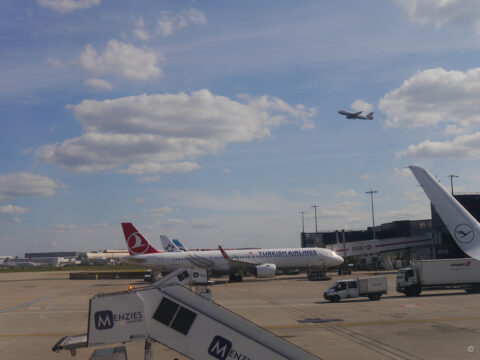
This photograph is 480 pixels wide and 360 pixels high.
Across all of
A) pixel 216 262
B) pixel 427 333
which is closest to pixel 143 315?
pixel 427 333

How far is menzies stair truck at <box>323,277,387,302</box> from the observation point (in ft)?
116

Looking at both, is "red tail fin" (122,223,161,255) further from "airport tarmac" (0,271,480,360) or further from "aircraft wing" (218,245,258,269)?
"airport tarmac" (0,271,480,360)

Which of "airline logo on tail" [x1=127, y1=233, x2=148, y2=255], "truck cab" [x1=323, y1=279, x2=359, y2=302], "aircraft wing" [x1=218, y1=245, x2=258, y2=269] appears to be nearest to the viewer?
"truck cab" [x1=323, y1=279, x2=359, y2=302]

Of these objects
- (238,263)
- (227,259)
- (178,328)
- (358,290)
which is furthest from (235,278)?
(178,328)

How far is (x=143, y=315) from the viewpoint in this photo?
917cm

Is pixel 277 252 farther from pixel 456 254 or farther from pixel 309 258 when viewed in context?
pixel 456 254

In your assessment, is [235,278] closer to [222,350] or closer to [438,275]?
[438,275]

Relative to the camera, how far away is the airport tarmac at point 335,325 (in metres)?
18.4

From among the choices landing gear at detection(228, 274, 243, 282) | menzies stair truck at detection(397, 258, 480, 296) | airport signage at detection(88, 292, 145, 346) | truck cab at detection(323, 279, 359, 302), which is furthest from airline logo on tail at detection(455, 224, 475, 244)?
landing gear at detection(228, 274, 243, 282)

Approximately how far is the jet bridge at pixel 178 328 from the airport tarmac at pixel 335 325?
30.3 feet

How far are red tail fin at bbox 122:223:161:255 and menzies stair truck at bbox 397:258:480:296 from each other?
37389mm

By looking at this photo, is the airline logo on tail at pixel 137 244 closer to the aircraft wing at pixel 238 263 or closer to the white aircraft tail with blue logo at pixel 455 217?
the aircraft wing at pixel 238 263

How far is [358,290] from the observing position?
36.1 m

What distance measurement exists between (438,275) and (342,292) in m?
8.71
